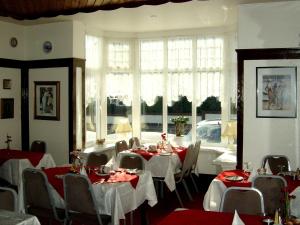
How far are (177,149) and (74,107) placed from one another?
210 cm

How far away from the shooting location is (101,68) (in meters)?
8.77

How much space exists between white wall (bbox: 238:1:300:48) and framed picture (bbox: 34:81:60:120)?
3644 millimetres

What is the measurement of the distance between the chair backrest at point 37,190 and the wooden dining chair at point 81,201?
22cm

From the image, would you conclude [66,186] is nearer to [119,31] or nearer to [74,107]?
[74,107]

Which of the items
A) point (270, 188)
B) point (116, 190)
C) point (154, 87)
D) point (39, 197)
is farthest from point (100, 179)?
point (154, 87)

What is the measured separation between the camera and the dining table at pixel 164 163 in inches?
255

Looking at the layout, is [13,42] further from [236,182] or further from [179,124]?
Result: [236,182]

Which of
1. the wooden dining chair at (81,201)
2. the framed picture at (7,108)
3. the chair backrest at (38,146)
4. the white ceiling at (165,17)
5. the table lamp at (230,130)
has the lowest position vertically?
the wooden dining chair at (81,201)

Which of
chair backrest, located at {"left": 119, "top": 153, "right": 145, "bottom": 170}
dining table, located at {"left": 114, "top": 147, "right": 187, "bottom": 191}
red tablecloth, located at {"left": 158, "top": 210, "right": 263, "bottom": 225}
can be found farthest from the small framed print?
red tablecloth, located at {"left": 158, "top": 210, "right": 263, "bottom": 225}

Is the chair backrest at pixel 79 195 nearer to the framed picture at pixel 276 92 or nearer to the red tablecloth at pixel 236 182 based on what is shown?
the red tablecloth at pixel 236 182

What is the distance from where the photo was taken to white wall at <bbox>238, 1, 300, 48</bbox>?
19.4 ft

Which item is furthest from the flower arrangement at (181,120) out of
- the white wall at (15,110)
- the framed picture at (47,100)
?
the white wall at (15,110)

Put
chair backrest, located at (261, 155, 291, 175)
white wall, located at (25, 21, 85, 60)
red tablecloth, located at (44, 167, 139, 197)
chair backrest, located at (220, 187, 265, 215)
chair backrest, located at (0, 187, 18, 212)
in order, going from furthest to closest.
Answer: white wall, located at (25, 21, 85, 60) → chair backrest, located at (261, 155, 291, 175) → red tablecloth, located at (44, 167, 139, 197) → chair backrest, located at (0, 187, 18, 212) → chair backrest, located at (220, 187, 265, 215)

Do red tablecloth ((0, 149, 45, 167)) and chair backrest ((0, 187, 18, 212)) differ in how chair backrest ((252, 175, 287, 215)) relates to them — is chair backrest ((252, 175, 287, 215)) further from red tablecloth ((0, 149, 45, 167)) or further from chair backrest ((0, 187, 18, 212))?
red tablecloth ((0, 149, 45, 167))
